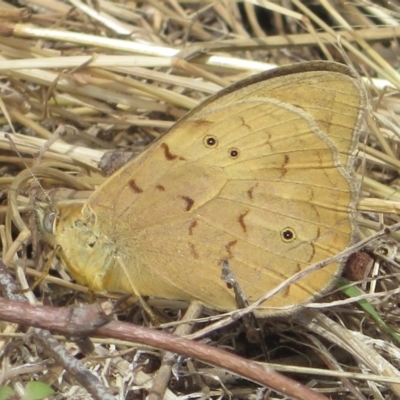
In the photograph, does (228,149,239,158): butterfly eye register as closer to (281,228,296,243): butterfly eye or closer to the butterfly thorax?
(281,228,296,243): butterfly eye

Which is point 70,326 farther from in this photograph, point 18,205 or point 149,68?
point 149,68

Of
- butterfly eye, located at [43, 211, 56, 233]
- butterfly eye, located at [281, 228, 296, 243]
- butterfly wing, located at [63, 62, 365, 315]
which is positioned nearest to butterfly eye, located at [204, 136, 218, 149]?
butterfly wing, located at [63, 62, 365, 315]

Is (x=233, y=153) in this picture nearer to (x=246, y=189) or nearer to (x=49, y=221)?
(x=246, y=189)

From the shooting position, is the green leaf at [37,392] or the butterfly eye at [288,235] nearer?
the green leaf at [37,392]

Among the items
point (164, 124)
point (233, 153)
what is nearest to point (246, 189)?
point (233, 153)

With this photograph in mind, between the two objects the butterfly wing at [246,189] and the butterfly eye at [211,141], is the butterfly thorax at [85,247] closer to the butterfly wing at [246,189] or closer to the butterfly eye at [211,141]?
the butterfly wing at [246,189]

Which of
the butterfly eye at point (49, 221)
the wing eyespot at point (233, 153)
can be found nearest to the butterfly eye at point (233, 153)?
the wing eyespot at point (233, 153)
